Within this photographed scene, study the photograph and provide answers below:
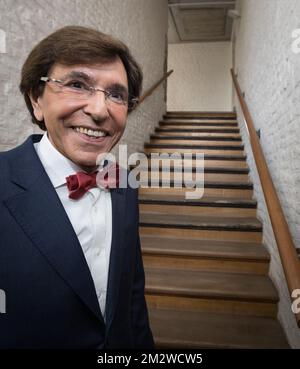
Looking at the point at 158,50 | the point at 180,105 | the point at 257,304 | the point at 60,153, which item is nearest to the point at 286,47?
the point at 257,304

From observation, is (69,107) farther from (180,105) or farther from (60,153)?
(180,105)

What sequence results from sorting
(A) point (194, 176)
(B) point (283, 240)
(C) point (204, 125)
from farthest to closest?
(C) point (204, 125) → (A) point (194, 176) → (B) point (283, 240)

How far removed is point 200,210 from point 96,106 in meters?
2.52

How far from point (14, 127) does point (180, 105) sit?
8.60 m

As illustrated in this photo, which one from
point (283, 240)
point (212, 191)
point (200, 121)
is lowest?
point (283, 240)

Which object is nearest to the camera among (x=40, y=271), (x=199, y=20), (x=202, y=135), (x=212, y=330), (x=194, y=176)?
(x=40, y=271)

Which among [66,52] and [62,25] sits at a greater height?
[62,25]

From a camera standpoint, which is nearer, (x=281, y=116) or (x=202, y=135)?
(x=281, y=116)

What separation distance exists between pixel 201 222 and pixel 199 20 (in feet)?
21.9

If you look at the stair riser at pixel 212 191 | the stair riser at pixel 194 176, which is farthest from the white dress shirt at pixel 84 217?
the stair riser at pixel 194 176

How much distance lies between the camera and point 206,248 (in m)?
2.60

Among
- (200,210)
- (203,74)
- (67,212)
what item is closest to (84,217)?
(67,212)

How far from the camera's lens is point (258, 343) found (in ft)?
5.96

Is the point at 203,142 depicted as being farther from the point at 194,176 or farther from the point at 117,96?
the point at 117,96
